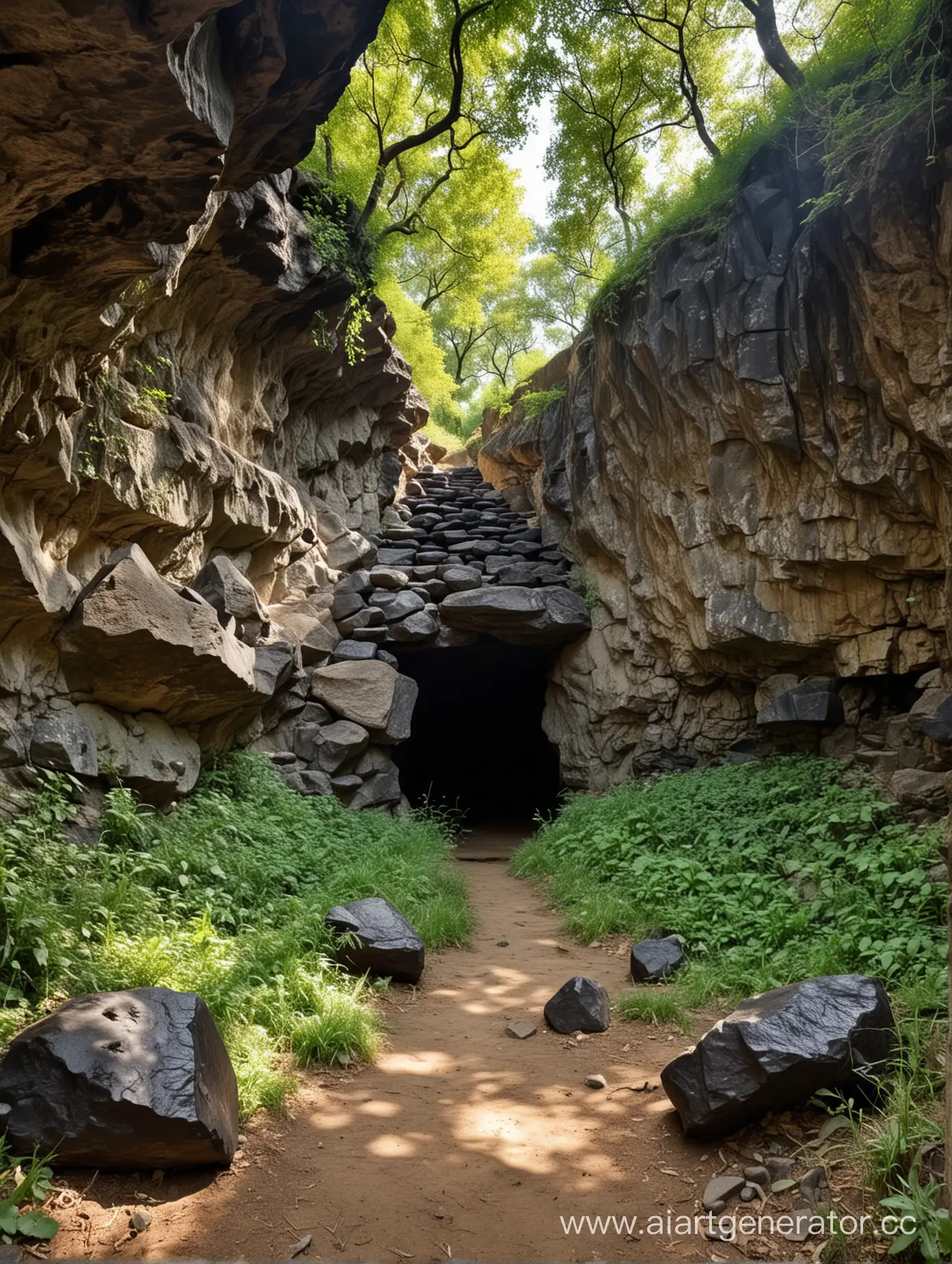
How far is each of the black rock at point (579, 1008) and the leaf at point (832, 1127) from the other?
5.45 feet

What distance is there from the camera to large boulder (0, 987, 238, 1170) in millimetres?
3033

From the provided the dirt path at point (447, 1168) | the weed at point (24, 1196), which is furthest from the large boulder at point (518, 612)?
the weed at point (24, 1196)

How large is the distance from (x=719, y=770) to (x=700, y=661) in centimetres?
151

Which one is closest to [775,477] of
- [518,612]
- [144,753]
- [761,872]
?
[761,872]

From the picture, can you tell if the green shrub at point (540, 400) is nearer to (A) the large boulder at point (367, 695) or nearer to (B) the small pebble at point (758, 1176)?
(A) the large boulder at point (367, 695)

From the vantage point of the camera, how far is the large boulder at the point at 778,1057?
329 centimetres

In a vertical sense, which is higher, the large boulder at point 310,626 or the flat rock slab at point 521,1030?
the large boulder at point 310,626

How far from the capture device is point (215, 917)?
5461mm

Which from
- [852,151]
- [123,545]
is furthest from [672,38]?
[123,545]

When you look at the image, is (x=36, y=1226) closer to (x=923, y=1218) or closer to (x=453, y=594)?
(x=923, y=1218)

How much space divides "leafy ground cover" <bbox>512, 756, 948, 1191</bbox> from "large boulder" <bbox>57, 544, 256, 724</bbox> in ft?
13.4

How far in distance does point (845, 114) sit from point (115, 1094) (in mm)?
8708

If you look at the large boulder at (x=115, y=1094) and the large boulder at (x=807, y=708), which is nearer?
the large boulder at (x=115, y=1094)

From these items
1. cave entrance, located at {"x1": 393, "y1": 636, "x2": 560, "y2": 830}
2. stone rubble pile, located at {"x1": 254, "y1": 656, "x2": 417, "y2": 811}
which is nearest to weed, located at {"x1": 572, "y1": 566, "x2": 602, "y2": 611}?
cave entrance, located at {"x1": 393, "y1": 636, "x2": 560, "y2": 830}
